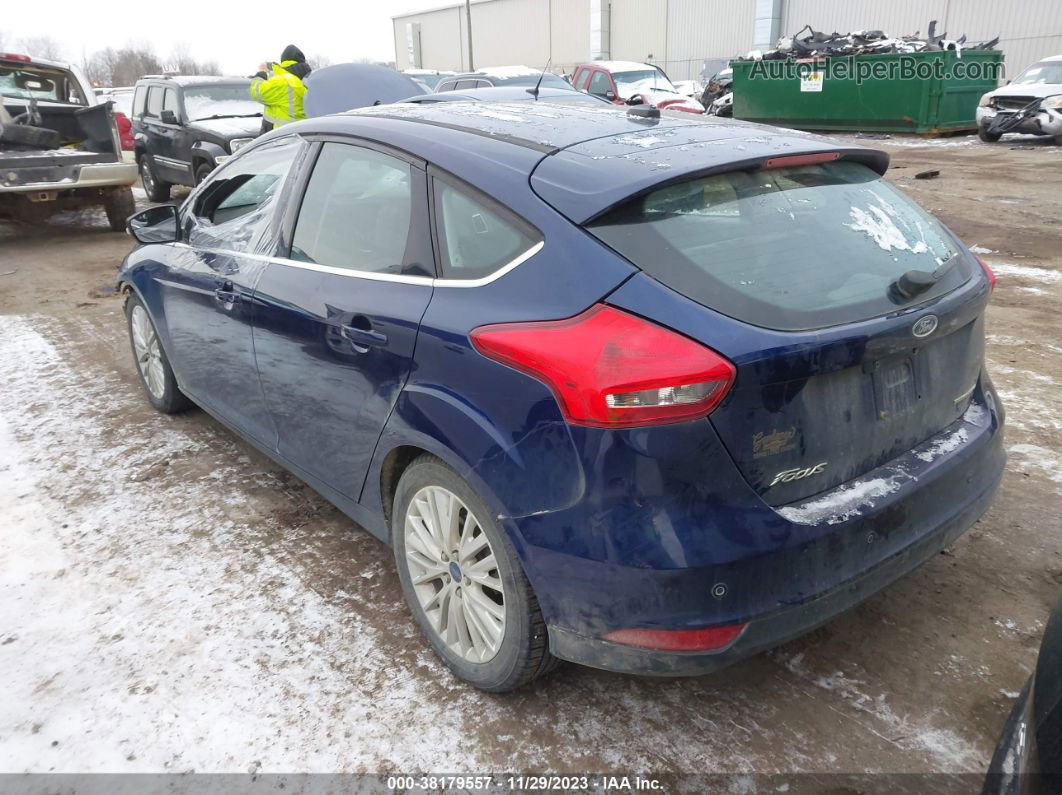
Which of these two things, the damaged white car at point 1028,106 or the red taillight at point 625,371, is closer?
the red taillight at point 625,371

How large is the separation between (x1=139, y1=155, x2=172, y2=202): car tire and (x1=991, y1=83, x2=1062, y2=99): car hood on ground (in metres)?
15.5

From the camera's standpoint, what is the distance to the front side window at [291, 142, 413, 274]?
2674mm

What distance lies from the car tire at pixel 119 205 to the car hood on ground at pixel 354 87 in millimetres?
3518

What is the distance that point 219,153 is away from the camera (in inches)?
414

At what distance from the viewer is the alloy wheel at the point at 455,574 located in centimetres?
237

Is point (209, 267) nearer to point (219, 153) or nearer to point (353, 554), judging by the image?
point (353, 554)

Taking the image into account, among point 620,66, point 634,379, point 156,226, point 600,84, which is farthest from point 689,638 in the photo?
point 620,66

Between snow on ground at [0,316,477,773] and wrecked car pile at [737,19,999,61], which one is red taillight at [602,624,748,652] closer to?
snow on ground at [0,316,477,773]

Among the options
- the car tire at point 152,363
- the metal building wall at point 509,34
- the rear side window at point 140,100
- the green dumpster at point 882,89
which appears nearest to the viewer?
the car tire at point 152,363

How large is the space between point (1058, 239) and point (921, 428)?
24.2 feet

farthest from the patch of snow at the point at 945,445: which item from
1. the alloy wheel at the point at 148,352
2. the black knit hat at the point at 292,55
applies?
the black knit hat at the point at 292,55

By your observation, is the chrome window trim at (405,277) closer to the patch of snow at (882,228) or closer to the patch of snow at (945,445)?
the patch of snow at (882,228)

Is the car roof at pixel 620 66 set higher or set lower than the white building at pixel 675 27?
lower

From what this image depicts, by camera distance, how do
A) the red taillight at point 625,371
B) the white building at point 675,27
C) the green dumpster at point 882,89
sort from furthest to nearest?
the white building at point 675,27 < the green dumpster at point 882,89 < the red taillight at point 625,371
